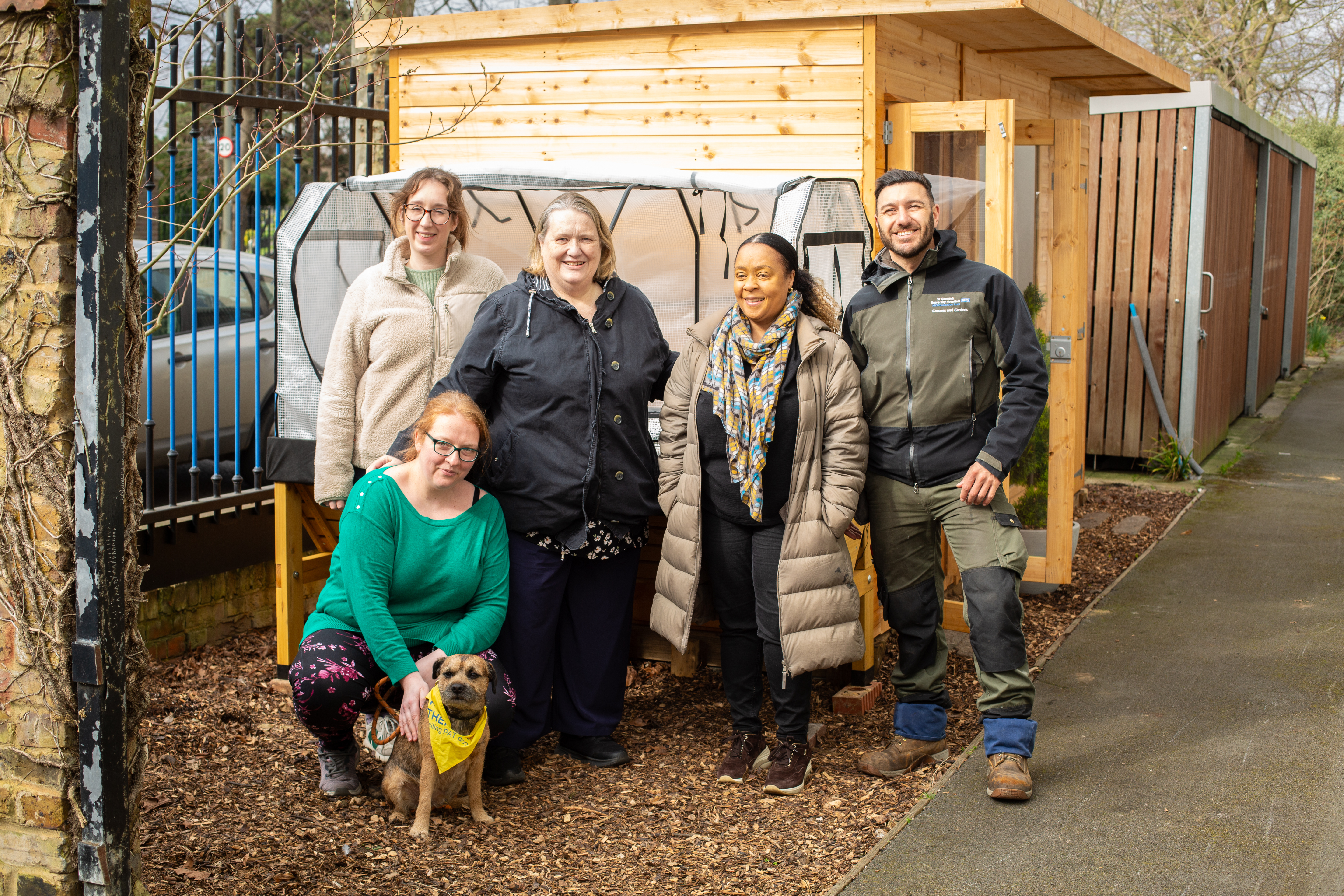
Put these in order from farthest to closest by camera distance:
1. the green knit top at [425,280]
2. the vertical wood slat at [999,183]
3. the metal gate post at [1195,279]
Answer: the metal gate post at [1195,279] → the vertical wood slat at [999,183] → the green knit top at [425,280]

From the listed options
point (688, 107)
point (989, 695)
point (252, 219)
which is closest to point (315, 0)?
point (252, 219)

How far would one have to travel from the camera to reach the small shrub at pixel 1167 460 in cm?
921

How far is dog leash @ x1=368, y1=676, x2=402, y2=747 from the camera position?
12.0 ft

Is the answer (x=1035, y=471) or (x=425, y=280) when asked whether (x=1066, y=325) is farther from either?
(x=425, y=280)

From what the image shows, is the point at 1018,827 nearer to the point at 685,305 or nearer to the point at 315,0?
the point at 685,305

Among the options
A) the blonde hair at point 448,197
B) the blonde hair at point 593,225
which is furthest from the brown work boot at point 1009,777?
the blonde hair at point 448,197

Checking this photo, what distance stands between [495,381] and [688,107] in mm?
Result: 2041

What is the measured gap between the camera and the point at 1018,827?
3.62 metres

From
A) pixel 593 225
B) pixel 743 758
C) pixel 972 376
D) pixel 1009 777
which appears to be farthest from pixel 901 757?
pixel 593 225

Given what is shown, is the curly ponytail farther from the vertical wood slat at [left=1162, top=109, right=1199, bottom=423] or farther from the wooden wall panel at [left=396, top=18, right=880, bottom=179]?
the vertical wood slat at [left=1162, top=109, right=1199, bottom=423]

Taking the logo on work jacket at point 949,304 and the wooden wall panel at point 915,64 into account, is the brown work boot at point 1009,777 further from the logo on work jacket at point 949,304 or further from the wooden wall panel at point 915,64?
the wooden wall panel at point 915,64

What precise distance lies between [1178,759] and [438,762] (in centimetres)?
247

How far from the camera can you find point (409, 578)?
11.9 ft

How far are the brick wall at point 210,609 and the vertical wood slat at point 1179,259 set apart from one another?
6708mm
